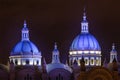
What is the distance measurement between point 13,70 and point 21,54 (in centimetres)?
514

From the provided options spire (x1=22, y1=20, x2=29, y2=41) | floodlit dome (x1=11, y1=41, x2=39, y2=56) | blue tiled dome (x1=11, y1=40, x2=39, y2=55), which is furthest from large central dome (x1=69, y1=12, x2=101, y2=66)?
spire (x1=22, y1=20, x2=29, y2=41)

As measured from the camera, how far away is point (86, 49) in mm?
94000

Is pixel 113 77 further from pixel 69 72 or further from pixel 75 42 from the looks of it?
pixel 75 42

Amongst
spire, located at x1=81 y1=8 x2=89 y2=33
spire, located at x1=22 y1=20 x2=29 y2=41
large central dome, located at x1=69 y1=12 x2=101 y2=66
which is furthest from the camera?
spire, located at x1=81 y1=8 x2=89 y2=33

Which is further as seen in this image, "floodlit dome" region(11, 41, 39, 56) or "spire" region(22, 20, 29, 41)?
"spire" region(22, 20, 29, 41)

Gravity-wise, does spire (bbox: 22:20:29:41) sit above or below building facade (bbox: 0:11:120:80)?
above

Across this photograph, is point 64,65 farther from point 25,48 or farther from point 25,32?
point 25,32

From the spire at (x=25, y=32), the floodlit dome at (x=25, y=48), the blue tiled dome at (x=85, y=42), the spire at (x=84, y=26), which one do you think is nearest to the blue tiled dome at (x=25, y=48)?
the floodlit dome at (x=25, y=48)

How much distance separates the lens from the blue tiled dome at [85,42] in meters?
93.7

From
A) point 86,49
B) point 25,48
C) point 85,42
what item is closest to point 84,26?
point 85,42

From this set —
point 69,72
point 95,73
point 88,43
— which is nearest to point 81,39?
point 88,43

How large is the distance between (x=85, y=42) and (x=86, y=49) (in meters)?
0.90

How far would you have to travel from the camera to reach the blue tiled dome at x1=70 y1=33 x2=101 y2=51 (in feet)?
307

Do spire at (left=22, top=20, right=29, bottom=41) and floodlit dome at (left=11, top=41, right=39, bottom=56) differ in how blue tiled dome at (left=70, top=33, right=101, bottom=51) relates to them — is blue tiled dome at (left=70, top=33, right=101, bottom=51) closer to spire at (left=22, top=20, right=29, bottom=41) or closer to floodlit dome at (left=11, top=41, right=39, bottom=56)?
floodlit dome at (left=11, top=41, right=39, bottom=56)
